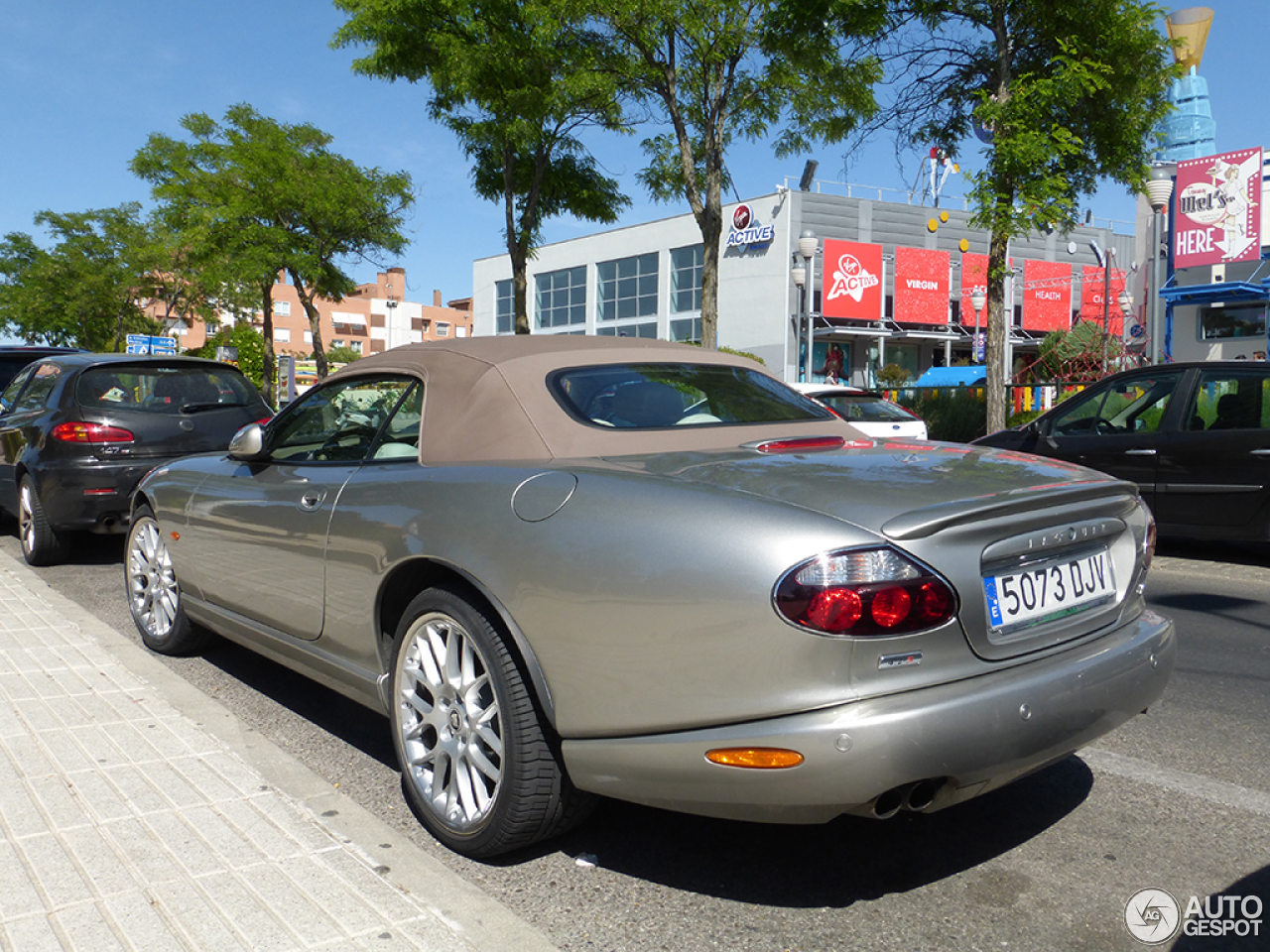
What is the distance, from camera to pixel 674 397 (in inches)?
137

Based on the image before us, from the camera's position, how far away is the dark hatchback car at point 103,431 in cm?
745

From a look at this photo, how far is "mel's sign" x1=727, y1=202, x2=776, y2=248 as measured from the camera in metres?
45.0

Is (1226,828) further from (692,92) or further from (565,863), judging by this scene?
(692,92)

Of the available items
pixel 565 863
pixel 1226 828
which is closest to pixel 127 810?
pixel 565 863

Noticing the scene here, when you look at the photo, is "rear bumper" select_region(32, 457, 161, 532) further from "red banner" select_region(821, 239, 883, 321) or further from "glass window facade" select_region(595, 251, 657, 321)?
"glass window facade" select_region(595, 251, 657, 321)

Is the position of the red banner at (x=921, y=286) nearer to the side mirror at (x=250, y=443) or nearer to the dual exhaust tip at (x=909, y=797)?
the side mirror at (x=250, y=443)

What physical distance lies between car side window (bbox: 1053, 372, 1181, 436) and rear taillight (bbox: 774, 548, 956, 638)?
669cm

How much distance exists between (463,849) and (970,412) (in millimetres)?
18864

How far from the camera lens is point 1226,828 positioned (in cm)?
303

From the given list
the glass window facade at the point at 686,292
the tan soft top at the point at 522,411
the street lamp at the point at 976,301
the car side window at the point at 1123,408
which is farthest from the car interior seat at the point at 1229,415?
the street lamp at the point at 976,301

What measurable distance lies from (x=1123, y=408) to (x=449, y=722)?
22.8ft

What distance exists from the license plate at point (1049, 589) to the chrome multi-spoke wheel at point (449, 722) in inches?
50.4

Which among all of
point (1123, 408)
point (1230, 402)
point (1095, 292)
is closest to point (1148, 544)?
point (1230, 402)

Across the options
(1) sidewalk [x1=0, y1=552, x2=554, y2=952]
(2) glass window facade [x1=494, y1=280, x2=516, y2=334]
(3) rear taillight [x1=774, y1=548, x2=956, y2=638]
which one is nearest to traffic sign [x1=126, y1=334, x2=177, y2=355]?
(2) glass window facade [x1=494, y1=280, x2=516, y2=334]
